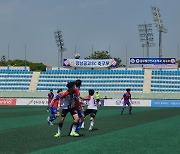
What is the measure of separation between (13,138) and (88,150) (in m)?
3.87

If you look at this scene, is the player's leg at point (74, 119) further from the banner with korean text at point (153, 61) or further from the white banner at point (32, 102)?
the banner with korean text at point (153, 61)

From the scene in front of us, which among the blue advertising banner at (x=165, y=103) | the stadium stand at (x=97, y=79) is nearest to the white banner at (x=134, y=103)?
the blue advertising banner at (x=165, y=103)

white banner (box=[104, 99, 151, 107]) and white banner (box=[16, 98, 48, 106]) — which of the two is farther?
white banner (box=[16, 98, 48, 106])

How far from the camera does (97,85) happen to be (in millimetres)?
74562

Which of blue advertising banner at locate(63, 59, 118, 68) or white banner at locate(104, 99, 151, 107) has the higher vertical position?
blue advertising banner at locate(63, 59, 118, 68)

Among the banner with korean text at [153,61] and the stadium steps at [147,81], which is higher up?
the banner with korean text at [153,61]

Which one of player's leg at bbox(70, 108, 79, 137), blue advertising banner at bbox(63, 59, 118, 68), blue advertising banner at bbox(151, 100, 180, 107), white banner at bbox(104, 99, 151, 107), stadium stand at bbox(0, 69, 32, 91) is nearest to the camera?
player's leg at bbox(70, 108, 79, 137)

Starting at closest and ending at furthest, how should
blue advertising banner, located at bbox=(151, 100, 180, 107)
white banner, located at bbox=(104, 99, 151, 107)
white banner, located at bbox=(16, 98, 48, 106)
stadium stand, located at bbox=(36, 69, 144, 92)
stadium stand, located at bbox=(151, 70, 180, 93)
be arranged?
white banner, located at bbox=(104, 99, 151, 107), blue advertising banner, located at bbox=(151, 100, 180, 107), white banner, located at bbox=(16, 98, 48, 106), stadium stand, located at bbox=(151, 70, 180, 93), stadium stand, located at bbox=(36, 69, 144, 92)

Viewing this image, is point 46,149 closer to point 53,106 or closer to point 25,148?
point 25,148

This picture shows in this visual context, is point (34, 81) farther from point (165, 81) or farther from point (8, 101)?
point (165, 81)

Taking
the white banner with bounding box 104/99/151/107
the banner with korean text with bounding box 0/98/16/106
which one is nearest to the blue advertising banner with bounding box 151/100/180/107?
the white banner with bounding box 104/99/151/107

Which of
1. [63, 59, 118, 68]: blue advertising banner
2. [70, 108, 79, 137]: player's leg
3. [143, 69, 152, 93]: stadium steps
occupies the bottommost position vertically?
→ [70, 108, 79, 137]: player's leg

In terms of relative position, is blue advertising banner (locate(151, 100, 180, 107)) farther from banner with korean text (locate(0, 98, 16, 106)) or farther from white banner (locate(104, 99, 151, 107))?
banner with korean text (locate(0, 98, 16, 106))

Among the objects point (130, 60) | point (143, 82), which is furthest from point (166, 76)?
point (130, 60)
